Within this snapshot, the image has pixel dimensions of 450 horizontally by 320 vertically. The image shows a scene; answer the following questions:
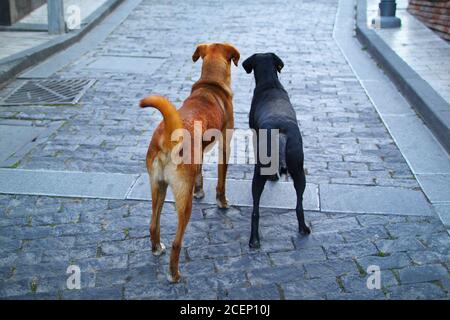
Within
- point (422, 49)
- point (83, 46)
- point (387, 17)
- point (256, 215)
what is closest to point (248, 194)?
point (256, 215)

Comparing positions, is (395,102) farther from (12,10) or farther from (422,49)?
(12,10)

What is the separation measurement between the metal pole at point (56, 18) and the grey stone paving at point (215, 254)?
6.90 metres

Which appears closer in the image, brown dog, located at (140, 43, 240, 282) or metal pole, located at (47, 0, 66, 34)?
brown dog, located at (140, 43, 240, 282)

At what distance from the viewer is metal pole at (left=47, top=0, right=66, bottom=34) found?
10.8m

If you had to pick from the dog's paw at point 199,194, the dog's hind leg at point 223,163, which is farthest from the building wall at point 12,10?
the dog's hind leg at point 223,163

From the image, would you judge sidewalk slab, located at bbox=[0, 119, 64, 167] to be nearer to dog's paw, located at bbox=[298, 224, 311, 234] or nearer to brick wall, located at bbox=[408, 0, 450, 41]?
dog's paw, located at bbox=[298, 224, 311, 234]

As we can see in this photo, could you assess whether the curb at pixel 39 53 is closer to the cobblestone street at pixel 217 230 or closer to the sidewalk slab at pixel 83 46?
the sidewalk slab at pixel 83 46

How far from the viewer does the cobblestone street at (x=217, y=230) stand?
3760 mm

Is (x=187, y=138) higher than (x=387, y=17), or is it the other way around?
(x=187, y=138)

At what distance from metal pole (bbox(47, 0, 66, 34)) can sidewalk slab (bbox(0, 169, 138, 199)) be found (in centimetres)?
631

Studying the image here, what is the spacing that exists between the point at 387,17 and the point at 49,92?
24.8ft

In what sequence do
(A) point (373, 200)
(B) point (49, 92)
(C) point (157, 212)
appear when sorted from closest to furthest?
1. (C) point (157, 212)
2. (A) point (373, 200)
3. (B) point (49, 92)

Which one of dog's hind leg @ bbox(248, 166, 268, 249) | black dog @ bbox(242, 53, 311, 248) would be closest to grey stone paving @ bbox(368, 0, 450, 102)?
black dog @ bbox(242, 53, 311, 248)

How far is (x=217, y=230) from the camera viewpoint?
177 inches
